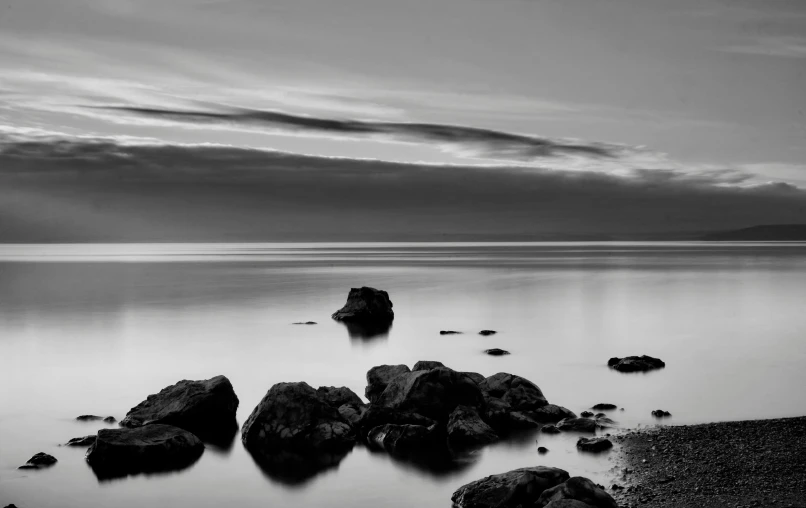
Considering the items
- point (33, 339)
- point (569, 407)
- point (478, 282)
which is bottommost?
point (478, 282)

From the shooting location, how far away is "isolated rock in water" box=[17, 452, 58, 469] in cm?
1605

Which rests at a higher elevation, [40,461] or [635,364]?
[40,461]

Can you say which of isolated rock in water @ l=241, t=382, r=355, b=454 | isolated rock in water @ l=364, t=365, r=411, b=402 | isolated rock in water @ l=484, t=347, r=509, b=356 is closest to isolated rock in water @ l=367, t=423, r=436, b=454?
isolated rock in water @ l=241, t=382, r=355, b=454

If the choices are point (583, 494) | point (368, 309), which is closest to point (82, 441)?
point (583, 494)

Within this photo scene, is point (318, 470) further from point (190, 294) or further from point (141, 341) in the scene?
point (190, 294)

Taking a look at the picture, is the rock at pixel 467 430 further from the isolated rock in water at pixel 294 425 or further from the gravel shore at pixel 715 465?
the gravel shore at pixel 715 465

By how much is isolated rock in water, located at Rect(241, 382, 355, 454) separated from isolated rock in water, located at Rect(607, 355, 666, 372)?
1294 centimetres

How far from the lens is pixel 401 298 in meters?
62.1

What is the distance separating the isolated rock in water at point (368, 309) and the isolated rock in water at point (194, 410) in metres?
A: 25.7

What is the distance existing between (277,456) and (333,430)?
1413mm

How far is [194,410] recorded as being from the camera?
754 inches

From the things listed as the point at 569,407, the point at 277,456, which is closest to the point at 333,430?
the point at 277,456

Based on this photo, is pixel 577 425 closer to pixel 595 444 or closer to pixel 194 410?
pixel 595 444

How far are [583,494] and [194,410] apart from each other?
10810 millimetres
